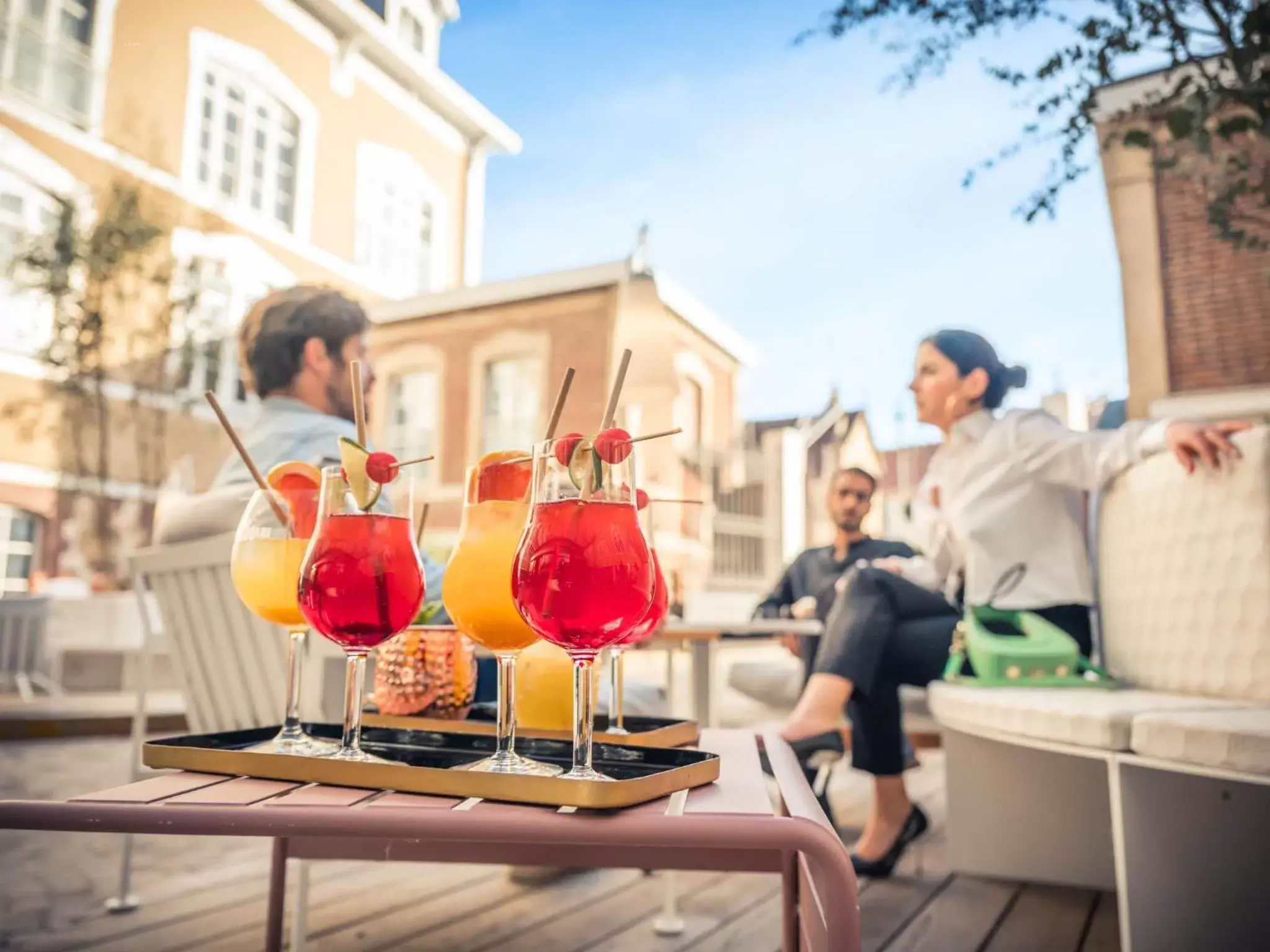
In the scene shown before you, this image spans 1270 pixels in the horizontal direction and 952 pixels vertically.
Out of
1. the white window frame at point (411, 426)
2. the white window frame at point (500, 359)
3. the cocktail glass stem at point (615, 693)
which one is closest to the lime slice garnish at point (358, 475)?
the cocktail glass stem at point (615, 693)

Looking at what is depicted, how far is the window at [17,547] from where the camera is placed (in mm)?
6160

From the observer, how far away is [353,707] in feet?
2.59

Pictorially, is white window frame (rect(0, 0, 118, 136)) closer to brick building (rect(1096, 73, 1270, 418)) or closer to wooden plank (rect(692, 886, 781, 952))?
brick building (rect(1096, 73, 1270, 418))

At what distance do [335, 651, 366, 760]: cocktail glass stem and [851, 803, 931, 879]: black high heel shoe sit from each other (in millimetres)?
1609

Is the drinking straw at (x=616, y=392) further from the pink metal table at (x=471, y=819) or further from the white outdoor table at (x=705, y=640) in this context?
the white outdoor table at (x=705, y=640)

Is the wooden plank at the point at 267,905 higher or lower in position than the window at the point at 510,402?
lower

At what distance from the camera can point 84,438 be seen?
21.7ft

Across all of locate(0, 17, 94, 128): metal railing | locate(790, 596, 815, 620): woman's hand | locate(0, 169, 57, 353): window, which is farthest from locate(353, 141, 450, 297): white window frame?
locate(790, 596, 815, 620): woman's hand

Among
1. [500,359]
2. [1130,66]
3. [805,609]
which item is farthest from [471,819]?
[500,359]

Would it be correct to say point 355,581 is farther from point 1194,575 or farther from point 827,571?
point 827,571

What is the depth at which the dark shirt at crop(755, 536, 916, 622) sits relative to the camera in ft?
9.46

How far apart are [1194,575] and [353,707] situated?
5.24ft

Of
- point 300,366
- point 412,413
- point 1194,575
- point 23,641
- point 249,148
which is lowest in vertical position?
point 23,641

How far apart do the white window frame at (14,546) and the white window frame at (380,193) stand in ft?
10.2
